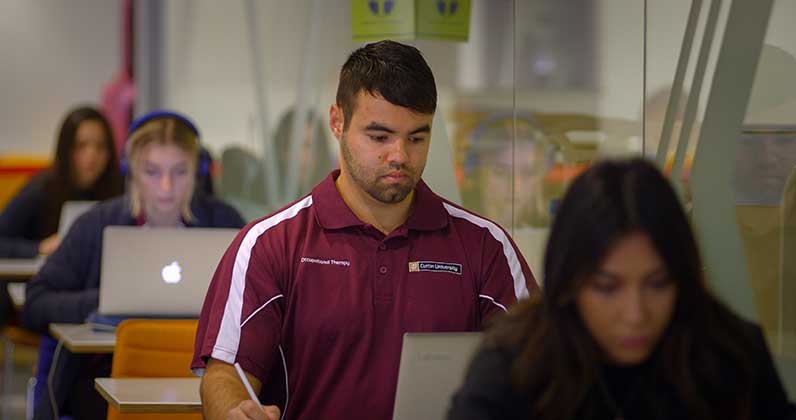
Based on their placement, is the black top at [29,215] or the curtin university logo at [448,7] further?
the black top at [29,215]

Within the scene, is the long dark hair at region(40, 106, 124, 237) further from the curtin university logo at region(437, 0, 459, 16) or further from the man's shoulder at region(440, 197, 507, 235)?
the man's shoulder at region(440, 197, 507, 235)

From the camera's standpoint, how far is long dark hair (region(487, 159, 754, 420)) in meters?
1.42

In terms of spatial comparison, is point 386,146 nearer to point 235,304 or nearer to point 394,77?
point 394,77

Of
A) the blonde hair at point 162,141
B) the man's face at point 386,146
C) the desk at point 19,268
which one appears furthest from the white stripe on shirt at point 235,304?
the desk at point 19,268

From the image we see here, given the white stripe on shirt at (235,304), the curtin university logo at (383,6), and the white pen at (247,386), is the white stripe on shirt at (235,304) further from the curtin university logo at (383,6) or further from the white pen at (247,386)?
the curtin university logo at (383,6)

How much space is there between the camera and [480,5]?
153 inches

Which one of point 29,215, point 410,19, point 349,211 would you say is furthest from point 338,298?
point 29,215

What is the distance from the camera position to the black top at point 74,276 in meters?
3.81

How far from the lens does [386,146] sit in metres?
2.31

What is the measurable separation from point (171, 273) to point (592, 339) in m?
2.10

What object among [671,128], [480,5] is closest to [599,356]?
[671,128]

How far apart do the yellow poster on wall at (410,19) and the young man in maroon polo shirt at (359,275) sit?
91cm

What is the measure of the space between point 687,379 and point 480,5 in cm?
254

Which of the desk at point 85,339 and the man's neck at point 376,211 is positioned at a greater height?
the man's neck at point 376,211
